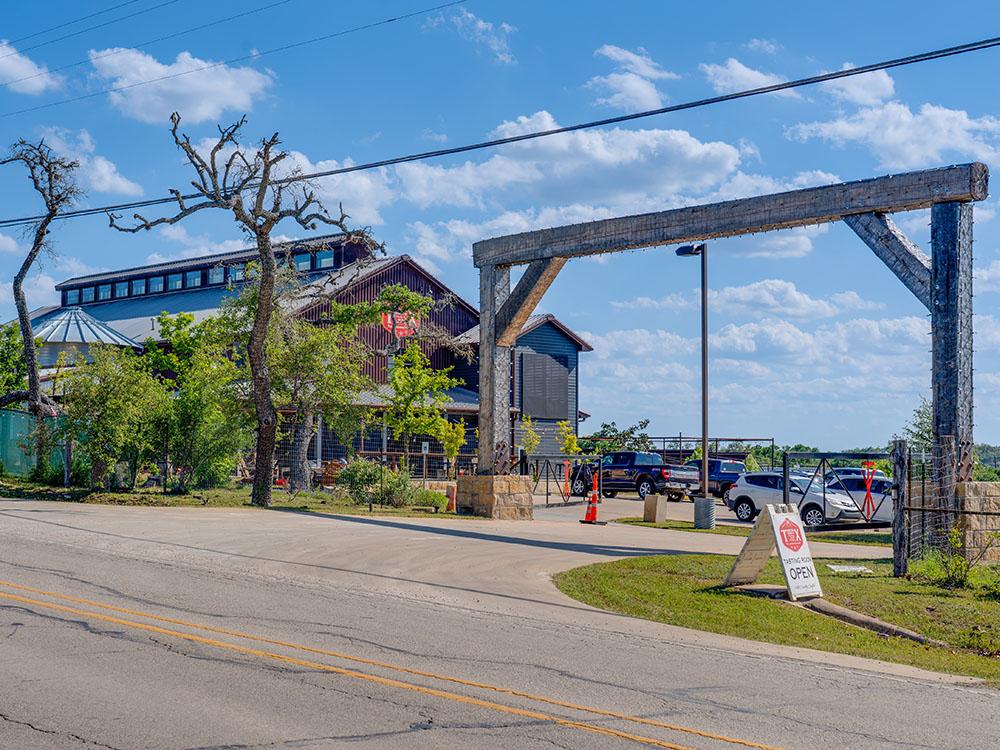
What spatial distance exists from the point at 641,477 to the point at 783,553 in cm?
2659

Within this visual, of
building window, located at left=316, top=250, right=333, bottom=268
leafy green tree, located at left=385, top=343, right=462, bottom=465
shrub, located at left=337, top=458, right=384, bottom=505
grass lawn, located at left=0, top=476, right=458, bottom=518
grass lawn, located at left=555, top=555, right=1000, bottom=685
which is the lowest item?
grass lawn, located at left=555, top=555, right=1000, bottom=685

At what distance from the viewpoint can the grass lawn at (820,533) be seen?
2352cm

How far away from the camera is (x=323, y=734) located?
265 inches

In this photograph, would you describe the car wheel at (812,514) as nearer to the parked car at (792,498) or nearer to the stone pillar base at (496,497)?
the parked car at (792,498)

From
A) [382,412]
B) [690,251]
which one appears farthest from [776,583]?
[382,412]

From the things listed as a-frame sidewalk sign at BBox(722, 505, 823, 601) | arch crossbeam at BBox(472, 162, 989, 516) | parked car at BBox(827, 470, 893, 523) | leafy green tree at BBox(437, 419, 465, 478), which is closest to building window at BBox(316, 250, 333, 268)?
leafy green tree at BBox(437, 419, 465, 478)

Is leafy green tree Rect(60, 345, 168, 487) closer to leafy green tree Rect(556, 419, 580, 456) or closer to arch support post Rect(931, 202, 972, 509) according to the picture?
arch support post Rect(931, 202, 972, 509)

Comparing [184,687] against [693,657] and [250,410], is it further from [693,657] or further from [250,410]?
[250,410]

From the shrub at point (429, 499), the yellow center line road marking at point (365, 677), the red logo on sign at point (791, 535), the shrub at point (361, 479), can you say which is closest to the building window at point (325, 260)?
the shrub at point (429, 499)

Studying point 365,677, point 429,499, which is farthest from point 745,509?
point 365,677

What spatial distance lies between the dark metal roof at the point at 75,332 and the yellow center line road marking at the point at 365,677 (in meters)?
37.6

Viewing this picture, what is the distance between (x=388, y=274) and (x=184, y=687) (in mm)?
41864

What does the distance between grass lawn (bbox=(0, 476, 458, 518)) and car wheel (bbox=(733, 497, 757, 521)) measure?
378 inches

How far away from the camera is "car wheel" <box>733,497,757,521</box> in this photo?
31109mm
